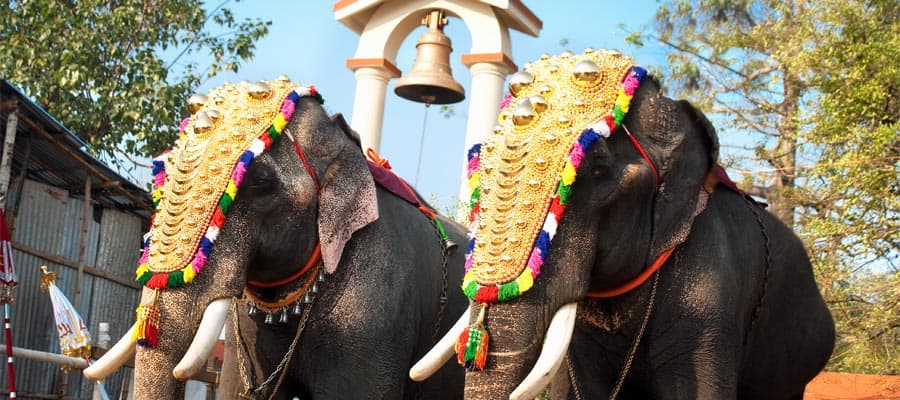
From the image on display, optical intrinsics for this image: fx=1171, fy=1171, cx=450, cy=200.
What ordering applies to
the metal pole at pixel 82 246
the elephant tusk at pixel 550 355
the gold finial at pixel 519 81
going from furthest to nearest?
the metal pole at pixel 82 246 < the gold finial at pixel 519 81 < the elephant tusk at pixel 550 355

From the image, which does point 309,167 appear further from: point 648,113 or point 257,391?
point 648,113

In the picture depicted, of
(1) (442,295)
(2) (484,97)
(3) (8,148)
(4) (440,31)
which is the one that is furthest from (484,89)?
(1) (442,295)

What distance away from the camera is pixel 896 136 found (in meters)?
8.18

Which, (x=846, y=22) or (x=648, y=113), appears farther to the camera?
(x=846, y=22)

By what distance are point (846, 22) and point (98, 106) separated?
27.5ft

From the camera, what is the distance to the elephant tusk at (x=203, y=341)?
409 cm

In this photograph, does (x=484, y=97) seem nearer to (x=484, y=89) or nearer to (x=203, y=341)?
(x=484, y=89)

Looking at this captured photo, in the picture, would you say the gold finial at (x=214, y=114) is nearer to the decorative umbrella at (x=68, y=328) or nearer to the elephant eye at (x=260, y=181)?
the elephant eye at (x=260, y=181)

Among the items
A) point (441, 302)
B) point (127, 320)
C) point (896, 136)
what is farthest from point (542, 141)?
point (127, 320)

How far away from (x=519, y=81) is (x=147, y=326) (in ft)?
5.29

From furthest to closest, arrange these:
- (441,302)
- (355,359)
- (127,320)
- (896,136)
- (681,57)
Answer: (681,57) → (127,320) → (896,136) → (441,302) → (355,359)

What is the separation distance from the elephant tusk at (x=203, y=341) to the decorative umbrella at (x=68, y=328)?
4336 millimetres

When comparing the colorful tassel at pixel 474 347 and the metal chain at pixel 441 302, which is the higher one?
the metal chain at pixel 441 302

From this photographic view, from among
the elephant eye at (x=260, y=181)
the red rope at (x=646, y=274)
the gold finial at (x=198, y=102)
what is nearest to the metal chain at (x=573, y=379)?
the red rope at (x=646, y=274)
